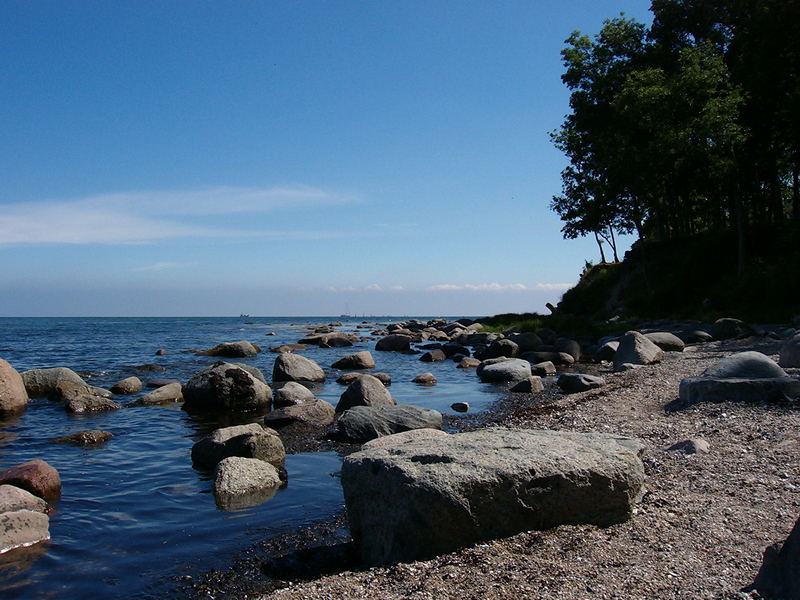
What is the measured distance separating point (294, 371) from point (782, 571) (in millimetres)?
17241

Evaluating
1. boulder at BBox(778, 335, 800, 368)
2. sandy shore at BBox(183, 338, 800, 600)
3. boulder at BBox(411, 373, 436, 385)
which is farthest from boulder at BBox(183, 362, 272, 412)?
boulder at BBox(778, 335, 800, 368)

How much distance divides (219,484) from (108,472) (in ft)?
8.11

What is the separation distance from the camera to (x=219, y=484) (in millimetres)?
8258

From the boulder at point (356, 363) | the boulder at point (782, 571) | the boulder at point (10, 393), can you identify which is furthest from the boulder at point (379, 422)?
the boulder at point (356, 363)

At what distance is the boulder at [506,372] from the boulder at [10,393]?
41.0ft

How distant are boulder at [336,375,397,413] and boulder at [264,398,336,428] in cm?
62

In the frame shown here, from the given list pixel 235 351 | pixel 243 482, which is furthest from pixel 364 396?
pixel 235 351

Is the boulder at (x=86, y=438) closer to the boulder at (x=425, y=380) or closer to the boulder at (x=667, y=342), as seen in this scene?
the boulder at (x=425, y=380)

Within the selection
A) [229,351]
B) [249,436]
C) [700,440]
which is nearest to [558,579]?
[700,440]

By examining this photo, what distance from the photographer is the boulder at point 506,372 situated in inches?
756

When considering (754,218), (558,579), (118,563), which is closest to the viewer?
(558,579)

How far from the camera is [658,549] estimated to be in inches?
197

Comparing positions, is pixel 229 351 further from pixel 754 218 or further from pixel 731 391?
pixel 754 218

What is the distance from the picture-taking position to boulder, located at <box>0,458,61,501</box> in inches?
316
